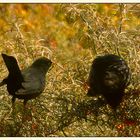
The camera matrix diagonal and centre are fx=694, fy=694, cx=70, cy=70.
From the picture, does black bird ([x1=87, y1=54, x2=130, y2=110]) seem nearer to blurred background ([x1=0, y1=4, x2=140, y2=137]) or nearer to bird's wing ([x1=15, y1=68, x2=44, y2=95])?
blurred background ([x1=0, y1=4, x2=140, y2=137])

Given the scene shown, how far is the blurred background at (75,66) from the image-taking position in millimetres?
2205

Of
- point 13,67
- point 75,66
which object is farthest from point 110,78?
point 13,67

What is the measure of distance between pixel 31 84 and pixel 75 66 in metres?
0.22

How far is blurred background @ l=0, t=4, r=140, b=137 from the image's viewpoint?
7.23 ft

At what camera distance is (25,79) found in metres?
2.11

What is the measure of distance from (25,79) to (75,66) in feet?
0.75

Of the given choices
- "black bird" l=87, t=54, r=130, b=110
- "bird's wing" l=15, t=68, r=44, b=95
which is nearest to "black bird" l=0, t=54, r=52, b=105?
"bird's wing" l=15, t=68, r=44, b=95

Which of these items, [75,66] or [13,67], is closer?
[13,67]

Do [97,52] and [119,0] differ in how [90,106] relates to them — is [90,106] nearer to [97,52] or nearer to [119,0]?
[97,52]

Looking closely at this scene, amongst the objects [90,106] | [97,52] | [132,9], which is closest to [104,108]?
[90,106]

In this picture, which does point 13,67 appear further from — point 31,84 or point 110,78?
point 110,78

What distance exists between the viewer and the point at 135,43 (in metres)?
2.29

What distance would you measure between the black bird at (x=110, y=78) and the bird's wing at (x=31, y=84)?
0.54 feet

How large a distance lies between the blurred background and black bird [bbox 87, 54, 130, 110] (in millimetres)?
44
